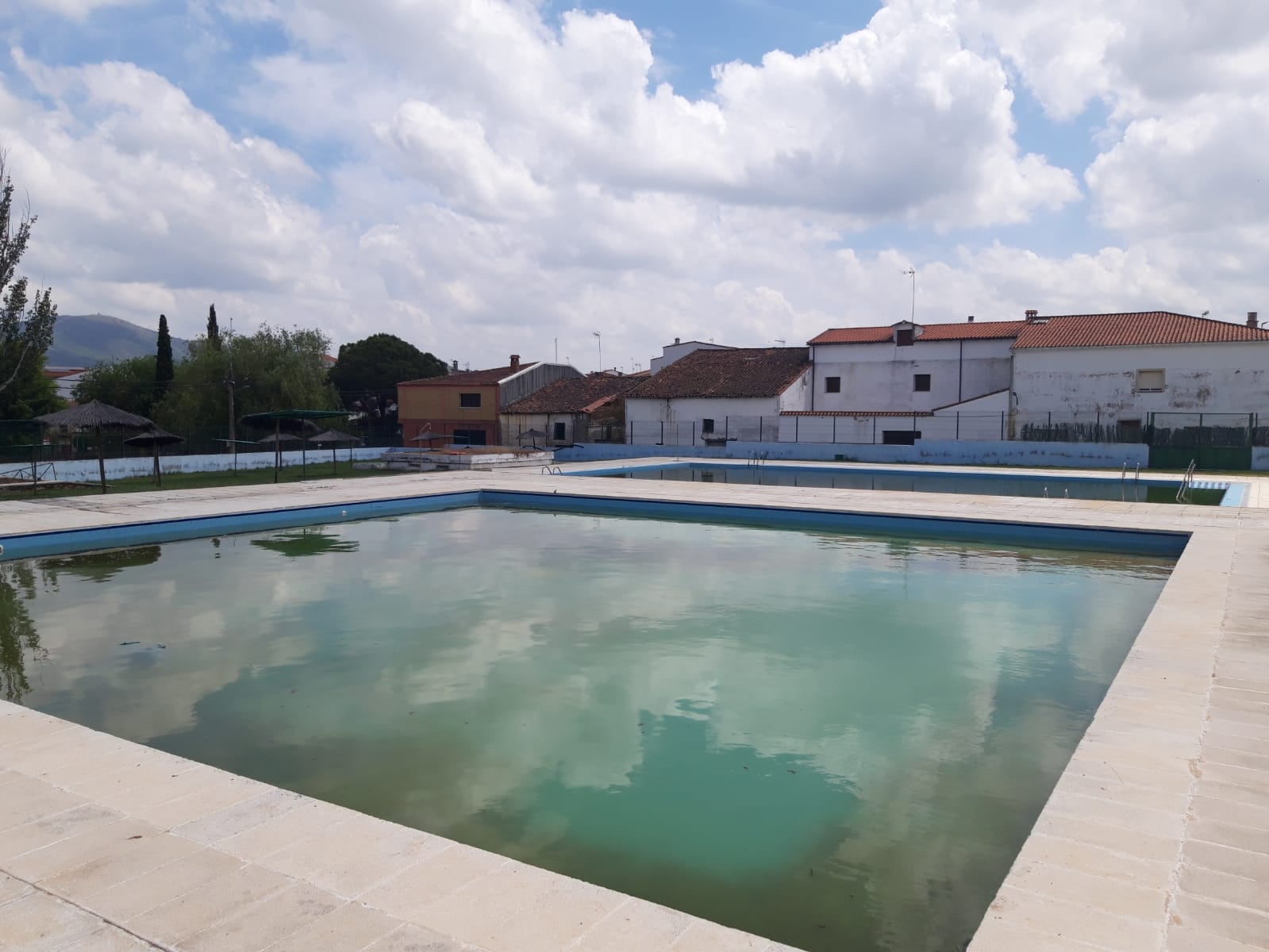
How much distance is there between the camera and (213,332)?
42656 mm

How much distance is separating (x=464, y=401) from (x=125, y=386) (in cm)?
1779

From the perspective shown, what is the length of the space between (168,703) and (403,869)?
3.97 m

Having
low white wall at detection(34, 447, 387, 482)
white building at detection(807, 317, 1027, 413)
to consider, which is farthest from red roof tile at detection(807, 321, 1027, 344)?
low white wall at detection(34, 447, 387, 482)

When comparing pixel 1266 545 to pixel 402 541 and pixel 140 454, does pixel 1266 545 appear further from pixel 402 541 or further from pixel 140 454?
pixel 140 454

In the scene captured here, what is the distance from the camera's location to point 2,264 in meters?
24.8

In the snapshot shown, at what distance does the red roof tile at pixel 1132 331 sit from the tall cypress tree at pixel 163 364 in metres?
39.4

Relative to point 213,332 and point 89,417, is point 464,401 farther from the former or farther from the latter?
point 89,417

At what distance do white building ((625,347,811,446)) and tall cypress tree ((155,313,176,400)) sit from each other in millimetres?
23094

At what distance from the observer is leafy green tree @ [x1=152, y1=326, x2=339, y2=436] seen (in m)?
36.1

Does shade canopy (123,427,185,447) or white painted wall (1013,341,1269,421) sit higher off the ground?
white painted wall (1013,341,1269,421)

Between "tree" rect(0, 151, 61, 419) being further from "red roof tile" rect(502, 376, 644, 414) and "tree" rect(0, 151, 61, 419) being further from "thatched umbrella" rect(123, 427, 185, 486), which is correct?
"red roof tile" rect(502, 376, 644, 414)

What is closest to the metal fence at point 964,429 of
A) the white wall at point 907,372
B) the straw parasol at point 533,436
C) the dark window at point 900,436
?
the dark window at point 900,436

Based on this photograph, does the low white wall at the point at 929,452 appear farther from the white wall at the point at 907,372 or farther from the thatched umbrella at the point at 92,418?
the thatched umbrella at the point at 92,418

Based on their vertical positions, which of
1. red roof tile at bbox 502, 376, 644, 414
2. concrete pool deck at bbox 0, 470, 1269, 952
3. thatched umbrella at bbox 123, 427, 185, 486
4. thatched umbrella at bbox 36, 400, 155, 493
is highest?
red roof tile at bbox 502, 376, 644, 414
